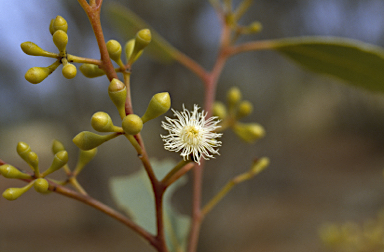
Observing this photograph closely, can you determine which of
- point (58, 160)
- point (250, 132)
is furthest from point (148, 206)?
point (58, 160)

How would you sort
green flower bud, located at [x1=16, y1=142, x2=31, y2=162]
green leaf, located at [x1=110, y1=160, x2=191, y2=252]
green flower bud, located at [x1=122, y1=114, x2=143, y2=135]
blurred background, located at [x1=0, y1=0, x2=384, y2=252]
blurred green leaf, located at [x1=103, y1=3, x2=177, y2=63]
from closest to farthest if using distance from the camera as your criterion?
green flower bud, located at [x1=122, y1=114, x2=143, y2=135], green flower bud, located at [x1=16, y1=142, x2=31, y2=162], green leaf, located at [x1=110, y1=160, x2=191, y2=252], blurred green leaf, located at [x1=103, y1=3, x2=177, y2=63], blurred background, located at [x1=0, y1=0, x2=384, y2=252]

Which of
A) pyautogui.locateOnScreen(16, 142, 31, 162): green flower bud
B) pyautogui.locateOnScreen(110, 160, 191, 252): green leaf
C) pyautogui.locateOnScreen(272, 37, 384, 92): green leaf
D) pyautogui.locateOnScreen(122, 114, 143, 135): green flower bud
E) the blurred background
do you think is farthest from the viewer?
the blurred background

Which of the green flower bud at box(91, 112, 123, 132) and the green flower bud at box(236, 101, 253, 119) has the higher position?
the green flower bud at box(236, 101, 253, 119)

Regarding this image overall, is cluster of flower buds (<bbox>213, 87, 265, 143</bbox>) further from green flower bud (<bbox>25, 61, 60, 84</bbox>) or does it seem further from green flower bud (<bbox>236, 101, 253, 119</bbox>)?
green flower bud (<bbox>25, 61, 60, 84</bbox>)

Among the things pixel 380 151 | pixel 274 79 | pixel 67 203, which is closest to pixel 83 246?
pixel 67 203

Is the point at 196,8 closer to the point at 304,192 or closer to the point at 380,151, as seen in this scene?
the point at 304,192

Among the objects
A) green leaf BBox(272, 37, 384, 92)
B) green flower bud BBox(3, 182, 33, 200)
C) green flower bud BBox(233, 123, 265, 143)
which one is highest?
green leaf BBox(272, 37, 384, 92)

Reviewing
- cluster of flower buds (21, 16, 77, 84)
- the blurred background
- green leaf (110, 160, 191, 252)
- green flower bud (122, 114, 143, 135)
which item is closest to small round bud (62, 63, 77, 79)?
cluster of flower buds (21, 16, 77, 84)
